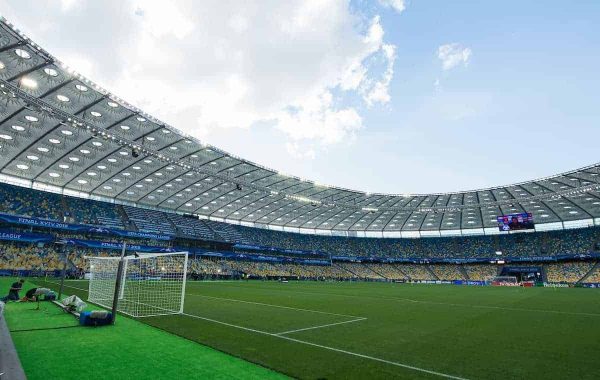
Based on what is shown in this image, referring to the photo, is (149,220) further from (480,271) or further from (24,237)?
(480,271)

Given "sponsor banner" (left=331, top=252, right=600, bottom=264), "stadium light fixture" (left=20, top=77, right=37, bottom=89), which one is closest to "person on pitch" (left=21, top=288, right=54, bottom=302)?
"stadium light fixture" (left=20, top=77, right=37, bottom=89)

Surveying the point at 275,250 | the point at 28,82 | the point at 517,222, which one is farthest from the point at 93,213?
the point at 517,222

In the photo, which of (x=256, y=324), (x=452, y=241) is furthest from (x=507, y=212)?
(x=256, y=324)

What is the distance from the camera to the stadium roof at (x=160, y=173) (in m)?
23.6

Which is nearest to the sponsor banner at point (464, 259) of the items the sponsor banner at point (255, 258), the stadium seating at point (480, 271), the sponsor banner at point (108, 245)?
the stadium seating at point (480, 271)

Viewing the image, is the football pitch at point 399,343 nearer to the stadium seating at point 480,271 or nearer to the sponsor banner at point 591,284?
the sponsor banner at point 591,284

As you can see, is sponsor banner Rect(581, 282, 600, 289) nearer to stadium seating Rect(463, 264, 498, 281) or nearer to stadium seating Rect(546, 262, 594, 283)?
stadium seating Rect(546, 262, 594, 283)

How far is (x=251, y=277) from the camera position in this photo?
56.7 meters

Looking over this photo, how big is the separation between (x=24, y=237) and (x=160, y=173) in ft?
53.5

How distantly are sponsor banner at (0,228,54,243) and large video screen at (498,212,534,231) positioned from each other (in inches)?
2567

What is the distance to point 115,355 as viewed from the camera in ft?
21.2

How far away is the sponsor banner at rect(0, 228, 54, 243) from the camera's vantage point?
35500 millimetres

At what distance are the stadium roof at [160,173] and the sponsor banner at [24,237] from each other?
26.6 feet

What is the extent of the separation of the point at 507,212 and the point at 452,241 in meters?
17.5
